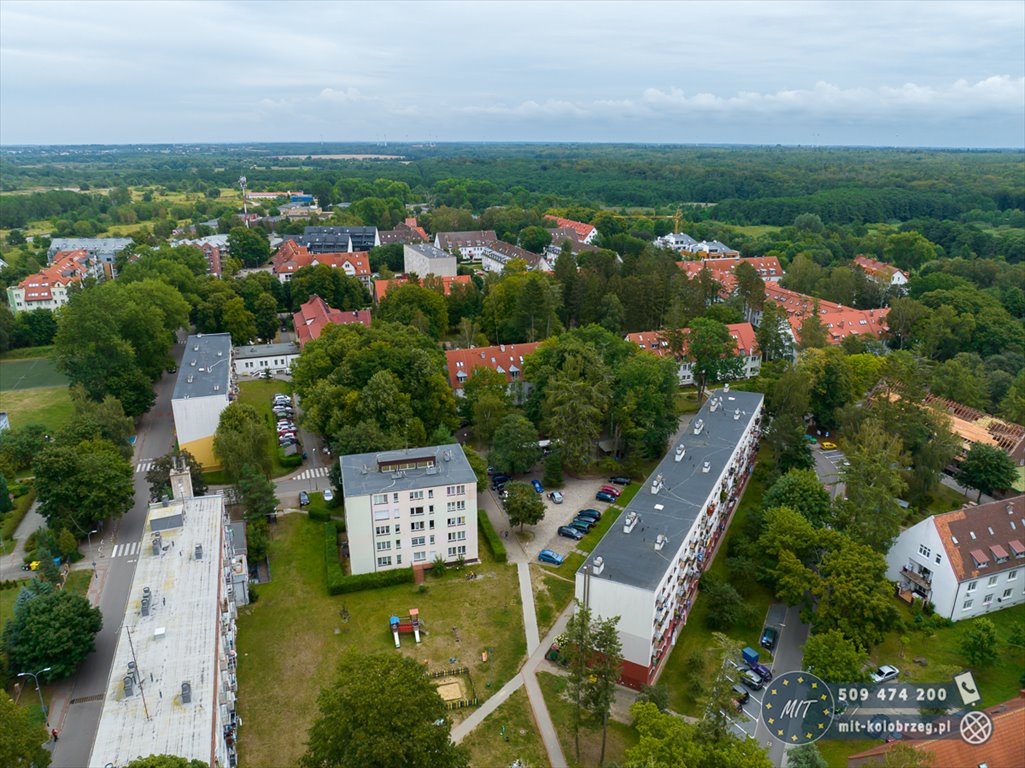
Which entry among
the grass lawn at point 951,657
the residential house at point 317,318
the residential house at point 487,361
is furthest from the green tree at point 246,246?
the grass lawn at point 951,657

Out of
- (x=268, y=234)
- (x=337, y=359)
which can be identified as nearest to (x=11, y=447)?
(x=337, y=359)

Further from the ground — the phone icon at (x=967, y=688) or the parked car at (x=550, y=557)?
the phone icon at (x=967, y=688)

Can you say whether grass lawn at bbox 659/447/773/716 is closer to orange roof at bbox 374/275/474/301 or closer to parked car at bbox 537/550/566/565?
parked car at bbox 537/550/566/565

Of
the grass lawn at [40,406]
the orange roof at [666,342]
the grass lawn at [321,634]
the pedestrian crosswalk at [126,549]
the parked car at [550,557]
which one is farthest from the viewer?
the orange roof at [666,342]

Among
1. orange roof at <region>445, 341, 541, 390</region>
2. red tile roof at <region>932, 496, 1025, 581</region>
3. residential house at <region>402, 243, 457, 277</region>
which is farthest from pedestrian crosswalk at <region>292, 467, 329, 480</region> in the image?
residential house at <region>402, 243, 457, 277</region>

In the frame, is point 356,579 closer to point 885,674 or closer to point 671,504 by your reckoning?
point 671,504

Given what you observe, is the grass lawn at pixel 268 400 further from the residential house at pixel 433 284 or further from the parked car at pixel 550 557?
the parked car at pixel 550 557

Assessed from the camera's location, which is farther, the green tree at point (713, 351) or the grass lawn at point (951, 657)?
the green tree at point (713, 351)

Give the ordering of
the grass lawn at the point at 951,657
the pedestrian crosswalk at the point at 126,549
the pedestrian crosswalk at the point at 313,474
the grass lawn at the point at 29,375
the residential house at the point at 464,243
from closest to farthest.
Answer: the grass lawn at the point at 951,657
the pedestrian crosswalk at the point at 126,549
the pedestrian crosswalk at the point at 313,474
the grass lawn at the point at 29,375
the residential house at the point at 464,243
